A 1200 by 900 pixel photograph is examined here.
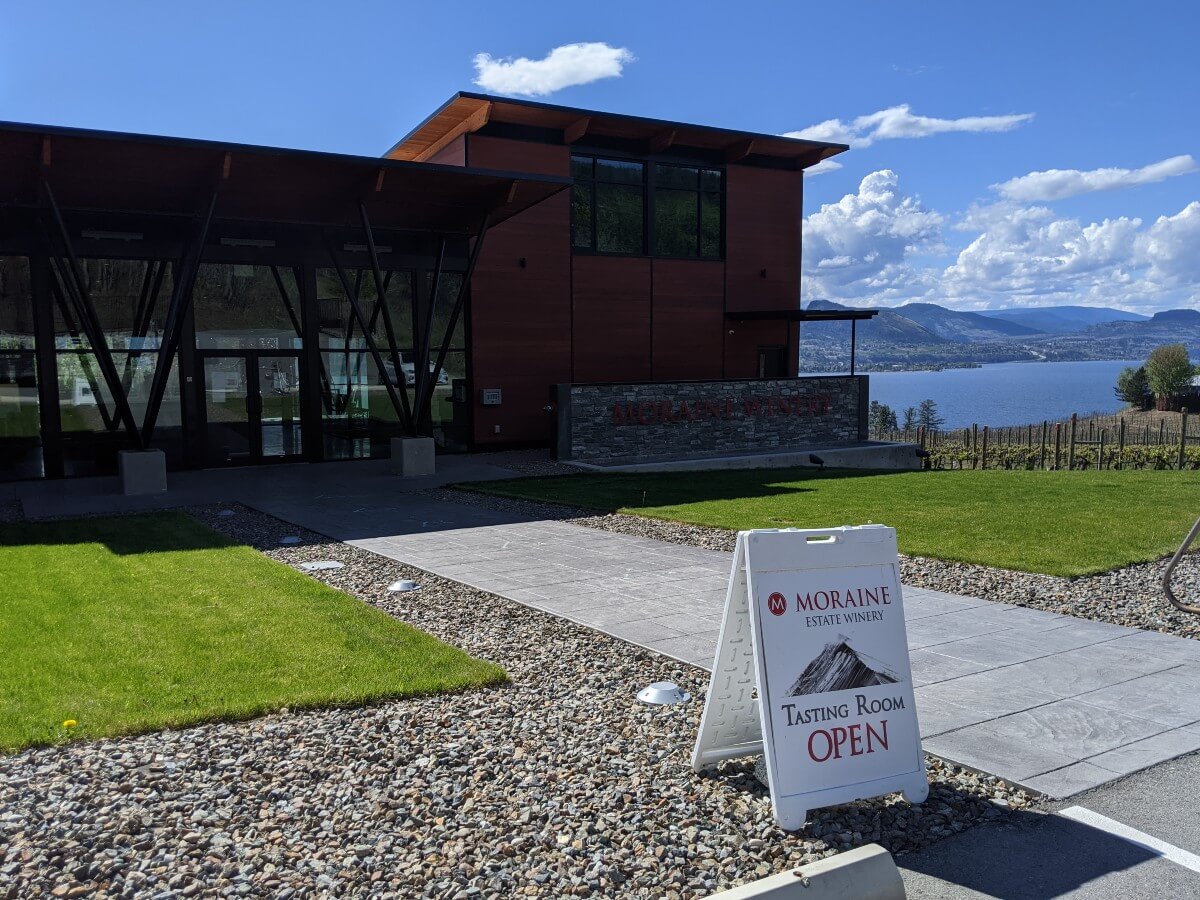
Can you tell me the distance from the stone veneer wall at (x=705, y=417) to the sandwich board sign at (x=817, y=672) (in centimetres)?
1488

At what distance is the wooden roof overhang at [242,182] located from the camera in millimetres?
12883

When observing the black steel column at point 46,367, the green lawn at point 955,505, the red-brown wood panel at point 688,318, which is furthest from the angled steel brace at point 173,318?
the red-brown wood panel at point 688,318

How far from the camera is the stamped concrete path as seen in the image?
4.68 m

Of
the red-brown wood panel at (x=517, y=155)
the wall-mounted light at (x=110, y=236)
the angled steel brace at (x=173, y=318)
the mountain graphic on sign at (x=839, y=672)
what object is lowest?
the mountain graphic on sign at (x=839, y=672)

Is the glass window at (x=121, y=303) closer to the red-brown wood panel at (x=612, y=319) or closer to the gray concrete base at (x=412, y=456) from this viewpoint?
the gray concrete base at (x=412, y=456)

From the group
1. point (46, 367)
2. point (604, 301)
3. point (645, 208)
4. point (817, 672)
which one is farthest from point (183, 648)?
point (645, 208)

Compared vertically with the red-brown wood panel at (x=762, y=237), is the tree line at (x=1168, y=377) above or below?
below

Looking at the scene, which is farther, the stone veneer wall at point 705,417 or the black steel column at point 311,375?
the stone veneer wall at point 705,417

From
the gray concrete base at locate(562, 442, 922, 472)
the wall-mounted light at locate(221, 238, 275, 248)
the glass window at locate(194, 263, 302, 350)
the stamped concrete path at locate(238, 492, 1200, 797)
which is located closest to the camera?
the stamped concrete path at locate(238, 492, 1200, 797)

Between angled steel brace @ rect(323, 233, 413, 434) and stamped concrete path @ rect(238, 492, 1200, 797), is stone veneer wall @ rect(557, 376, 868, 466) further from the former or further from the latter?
stamped concrete path @ rect(238, 492, 1200, 797)

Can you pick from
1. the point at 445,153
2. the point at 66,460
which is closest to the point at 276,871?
the point at 66,460

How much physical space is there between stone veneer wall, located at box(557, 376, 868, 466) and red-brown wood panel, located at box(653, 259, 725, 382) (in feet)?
7.90

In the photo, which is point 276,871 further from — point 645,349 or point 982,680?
point 645,349

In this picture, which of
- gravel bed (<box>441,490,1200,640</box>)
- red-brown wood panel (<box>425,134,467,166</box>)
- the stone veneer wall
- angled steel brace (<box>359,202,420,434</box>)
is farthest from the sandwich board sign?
red-brown wood panel (<box>425,134,467,166</box>)
